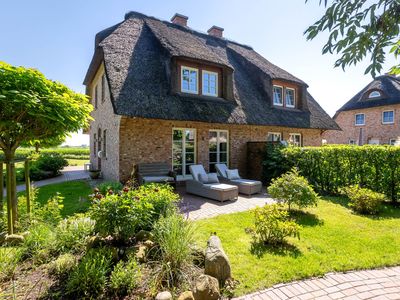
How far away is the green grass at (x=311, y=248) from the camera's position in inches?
144

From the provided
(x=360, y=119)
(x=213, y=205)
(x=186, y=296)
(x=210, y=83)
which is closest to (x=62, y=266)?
(x=186, y=296)

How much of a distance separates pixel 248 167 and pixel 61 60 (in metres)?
11.1

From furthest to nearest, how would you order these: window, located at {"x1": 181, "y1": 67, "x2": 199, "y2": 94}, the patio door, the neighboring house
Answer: the neighboring house < window, located at {"x1": 181, "y1": 67, "x2": 199, "y2": 94} < the patio door

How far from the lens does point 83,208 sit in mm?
6719

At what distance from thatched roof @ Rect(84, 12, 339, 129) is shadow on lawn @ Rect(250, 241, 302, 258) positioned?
650 cm

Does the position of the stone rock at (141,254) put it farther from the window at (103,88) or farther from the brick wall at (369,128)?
the brick wall at (369,128)

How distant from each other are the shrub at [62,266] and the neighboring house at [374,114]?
2651 cm

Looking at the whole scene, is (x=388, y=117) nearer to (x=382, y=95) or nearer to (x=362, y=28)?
(x=382, y=95)

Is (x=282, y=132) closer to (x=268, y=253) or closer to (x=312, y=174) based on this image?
(x=312, y=174)

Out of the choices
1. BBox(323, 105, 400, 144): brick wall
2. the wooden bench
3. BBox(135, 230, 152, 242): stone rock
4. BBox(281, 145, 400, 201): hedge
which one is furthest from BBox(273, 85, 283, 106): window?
BBox(323, 105, 400, 144): brick wall

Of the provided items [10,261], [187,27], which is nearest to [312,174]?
[10,261]

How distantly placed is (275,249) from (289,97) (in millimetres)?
13309

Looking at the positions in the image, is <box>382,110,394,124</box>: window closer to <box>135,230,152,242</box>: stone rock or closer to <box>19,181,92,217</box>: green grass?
<box>19,181,92,217</box>: green grass

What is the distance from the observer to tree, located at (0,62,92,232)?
3229 millimetres
